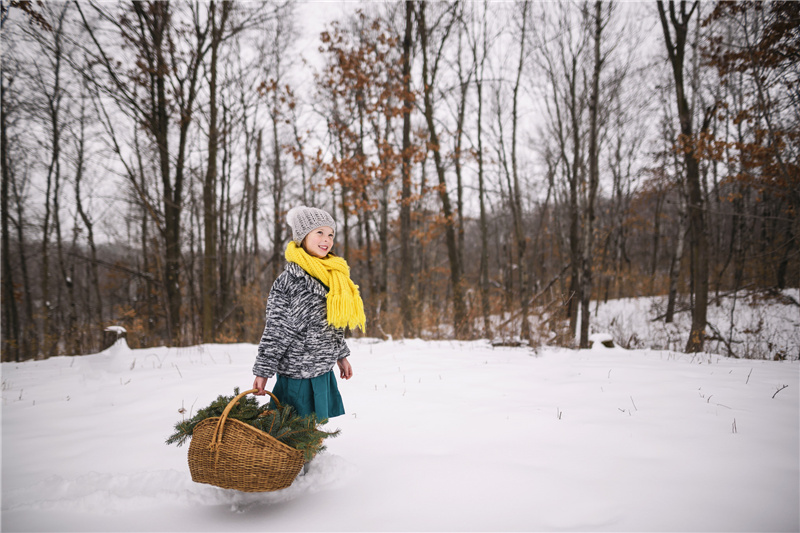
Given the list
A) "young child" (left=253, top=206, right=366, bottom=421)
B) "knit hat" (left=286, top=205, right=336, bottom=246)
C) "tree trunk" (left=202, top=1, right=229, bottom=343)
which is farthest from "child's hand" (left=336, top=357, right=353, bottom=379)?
"tree trunk" (left=202, top=1, right=229, bottom=343)

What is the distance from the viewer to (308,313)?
7.05ft

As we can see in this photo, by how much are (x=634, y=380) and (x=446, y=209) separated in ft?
24.7

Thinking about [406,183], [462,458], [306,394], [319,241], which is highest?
[406,183]

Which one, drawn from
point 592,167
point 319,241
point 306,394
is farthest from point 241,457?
point 592,167

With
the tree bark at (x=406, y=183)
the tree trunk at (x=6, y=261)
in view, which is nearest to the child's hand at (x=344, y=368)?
the tree bark at (x=406, y=183)

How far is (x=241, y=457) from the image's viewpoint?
1590 millimetres

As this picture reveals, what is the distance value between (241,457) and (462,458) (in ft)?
4.65

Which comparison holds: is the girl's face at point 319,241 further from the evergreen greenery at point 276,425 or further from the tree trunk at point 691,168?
the tree trunk at point 691,168

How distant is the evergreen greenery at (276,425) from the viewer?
1764 mm

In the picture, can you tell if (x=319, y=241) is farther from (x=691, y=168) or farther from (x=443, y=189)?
(x=691, y=168)

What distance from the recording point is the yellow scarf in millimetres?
2131

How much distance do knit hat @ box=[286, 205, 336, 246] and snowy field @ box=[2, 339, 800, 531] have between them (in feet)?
4.93

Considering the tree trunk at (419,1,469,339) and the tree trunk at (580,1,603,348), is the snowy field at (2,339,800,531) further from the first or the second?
the tree trunk at (419,1,469,339)

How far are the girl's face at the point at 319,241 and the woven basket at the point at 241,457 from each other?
102cm
